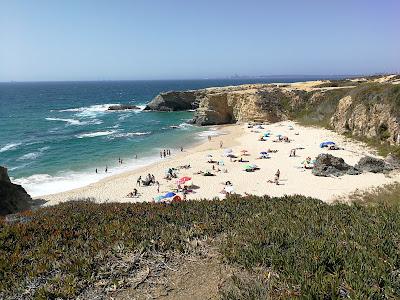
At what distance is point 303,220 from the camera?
8875mm

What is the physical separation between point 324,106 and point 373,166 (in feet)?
88.5

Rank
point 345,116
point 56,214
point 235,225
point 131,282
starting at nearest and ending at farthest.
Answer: point 131,282, point 235,225, point 56,214, point 345,116

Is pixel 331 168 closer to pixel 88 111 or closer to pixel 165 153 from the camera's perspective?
pixel 165 153

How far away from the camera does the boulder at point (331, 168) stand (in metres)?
27.5

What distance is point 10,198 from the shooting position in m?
21.5

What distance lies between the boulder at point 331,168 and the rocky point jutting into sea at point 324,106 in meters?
8.64

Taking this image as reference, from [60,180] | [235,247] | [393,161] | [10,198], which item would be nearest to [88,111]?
[60,180]

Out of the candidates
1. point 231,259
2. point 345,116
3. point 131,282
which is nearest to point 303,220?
point 231,259

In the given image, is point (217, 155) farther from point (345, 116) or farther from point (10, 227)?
point (10, 227)

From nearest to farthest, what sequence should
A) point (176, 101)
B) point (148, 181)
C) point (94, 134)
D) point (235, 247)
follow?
point (235, 247), point (148, 181), point (94, 134), point (176, 101)

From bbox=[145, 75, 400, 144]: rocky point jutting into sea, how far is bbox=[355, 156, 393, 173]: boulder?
7.35 metres

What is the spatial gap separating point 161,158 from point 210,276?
33.5 meters

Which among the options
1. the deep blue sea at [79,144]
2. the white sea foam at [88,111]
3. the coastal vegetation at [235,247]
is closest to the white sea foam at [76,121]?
the deep blue sea at [79,144]

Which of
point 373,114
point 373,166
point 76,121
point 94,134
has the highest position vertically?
point 373,114
